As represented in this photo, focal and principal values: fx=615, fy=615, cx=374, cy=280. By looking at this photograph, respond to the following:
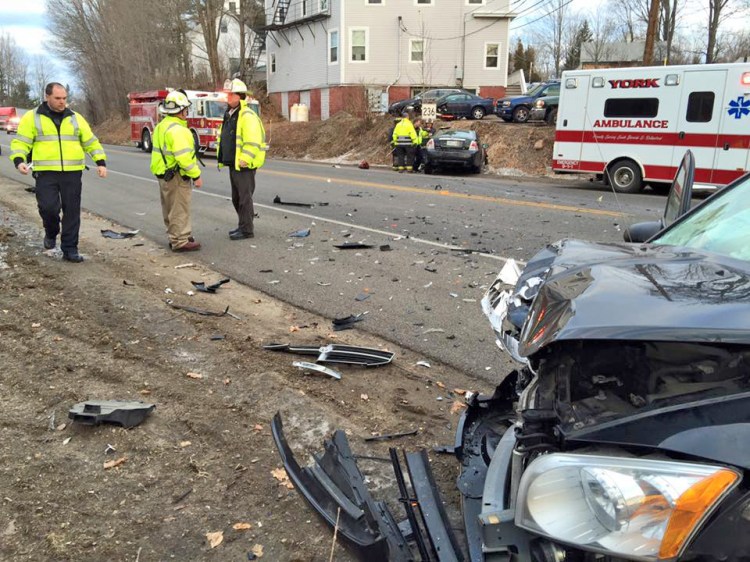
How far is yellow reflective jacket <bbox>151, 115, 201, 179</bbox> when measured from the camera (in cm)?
816

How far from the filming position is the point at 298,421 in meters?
3.73

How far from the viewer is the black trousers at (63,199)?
24.3 ft

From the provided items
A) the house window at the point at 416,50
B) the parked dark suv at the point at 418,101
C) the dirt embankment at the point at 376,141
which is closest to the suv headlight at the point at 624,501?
the dirt embankment at the point at 376,141

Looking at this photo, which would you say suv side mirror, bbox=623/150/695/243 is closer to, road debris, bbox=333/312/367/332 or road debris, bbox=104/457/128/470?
road debris, bbox=333/312/367/332

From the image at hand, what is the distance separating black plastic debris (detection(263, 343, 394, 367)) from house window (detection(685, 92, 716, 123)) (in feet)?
43.7

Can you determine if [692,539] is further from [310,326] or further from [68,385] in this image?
[310,326]

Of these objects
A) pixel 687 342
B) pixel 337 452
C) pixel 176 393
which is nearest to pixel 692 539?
pixel 687 342

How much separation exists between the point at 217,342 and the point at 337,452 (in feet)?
9.31

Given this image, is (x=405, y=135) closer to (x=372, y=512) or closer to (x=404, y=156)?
(x=404, y=156)

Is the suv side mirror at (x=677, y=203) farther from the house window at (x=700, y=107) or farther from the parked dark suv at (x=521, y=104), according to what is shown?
the parked dark suv at (x=521, y=104)

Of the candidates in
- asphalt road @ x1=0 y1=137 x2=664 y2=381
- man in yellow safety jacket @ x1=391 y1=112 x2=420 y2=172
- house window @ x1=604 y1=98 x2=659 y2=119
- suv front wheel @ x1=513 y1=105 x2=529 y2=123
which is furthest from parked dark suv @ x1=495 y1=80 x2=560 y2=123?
asphalt road @ x1=0 y1=137 x2=664 y2=381

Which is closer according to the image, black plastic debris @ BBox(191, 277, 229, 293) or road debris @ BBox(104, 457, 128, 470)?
road debris @ BBox(104, 457, 128, 470)

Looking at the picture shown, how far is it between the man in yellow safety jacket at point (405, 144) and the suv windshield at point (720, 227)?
60.3 feet

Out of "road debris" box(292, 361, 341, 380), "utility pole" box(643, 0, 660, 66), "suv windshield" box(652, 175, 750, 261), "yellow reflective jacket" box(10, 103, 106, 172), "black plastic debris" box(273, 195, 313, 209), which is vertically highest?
"utility pole" box(643, 0, 660, 66)
